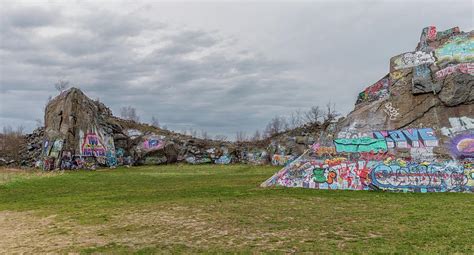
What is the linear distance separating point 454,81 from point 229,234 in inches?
664

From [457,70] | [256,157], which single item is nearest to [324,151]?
[457,70]

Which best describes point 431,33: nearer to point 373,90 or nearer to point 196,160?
point 373,90

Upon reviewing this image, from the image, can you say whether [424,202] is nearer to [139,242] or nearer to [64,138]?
[139,242]

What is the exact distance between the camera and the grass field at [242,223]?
9930 mm

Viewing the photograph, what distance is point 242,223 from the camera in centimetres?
1289

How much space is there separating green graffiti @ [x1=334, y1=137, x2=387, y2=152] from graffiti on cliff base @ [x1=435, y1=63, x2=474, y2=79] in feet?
15.9

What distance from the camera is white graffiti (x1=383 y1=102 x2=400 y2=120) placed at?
2306 centimetres

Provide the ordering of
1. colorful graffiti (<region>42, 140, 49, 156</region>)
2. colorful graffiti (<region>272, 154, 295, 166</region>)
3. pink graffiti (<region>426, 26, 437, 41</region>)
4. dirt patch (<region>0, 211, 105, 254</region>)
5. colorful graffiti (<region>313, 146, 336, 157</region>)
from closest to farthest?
1. dirt patch (<region>0, 211, 105, 254</region>)
2. colorful graffiti (<region>313, 146, 336, 157</region>)
3. pink graffiti (<region>426, 26, 437, 41</region>)
4. colorful graffiti (<region>42, 140, 49, 156</region>)
5. colorful graffiti (<region>272, 154, 295, 166</region>)

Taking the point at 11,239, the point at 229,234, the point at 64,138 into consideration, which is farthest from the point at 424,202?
the point at 64,138

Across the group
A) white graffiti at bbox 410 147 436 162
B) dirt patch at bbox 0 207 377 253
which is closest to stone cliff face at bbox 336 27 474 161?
white graffiti at bbox 410 147 436 162

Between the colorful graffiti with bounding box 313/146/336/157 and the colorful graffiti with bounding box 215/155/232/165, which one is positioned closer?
the colorful graffiti with bounding box 313/146/336/157

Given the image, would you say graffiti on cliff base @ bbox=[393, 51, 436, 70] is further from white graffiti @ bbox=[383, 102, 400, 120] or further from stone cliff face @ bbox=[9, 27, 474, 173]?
white graffiti @ bbox=[383, 102, 400, 120]

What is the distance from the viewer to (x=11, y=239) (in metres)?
11.5

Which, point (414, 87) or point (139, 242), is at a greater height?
point (414, 87)
